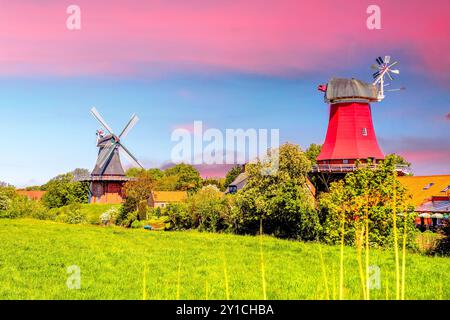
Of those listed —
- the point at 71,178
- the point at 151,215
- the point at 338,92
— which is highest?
the point at 338,92

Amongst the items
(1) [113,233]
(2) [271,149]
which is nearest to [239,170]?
(2) [271,149]

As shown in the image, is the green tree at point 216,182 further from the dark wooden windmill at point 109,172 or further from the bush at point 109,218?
the bush at point 109,218

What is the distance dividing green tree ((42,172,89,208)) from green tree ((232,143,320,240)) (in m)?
46.6

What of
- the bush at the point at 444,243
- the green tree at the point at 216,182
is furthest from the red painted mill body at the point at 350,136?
the green tree at the point at 216,182

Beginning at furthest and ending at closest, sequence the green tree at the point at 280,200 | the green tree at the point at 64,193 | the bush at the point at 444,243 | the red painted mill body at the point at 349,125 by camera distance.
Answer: the green tree at the point at 64,193, the red painted mill body at the point at 349,125, the green tree at the point at 280,200, the bush at the point at 444,243

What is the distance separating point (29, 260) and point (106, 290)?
19.0 feet

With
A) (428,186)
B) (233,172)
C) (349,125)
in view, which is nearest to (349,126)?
(349,125)

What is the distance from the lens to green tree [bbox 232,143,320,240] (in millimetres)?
27094

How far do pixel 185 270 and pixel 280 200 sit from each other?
15.8 m

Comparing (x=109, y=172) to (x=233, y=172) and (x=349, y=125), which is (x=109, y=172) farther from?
(x=349, y=125)

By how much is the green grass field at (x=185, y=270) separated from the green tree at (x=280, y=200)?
24.0ft

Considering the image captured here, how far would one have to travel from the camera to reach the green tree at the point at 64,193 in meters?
69.0

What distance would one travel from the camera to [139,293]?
31.1 ft
